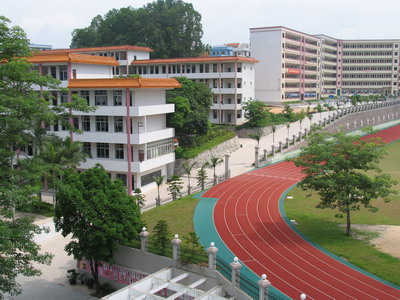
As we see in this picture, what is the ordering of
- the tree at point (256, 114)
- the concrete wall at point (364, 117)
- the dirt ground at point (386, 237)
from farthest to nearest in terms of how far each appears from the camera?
the concrete wall at point (364, 117)
the tree at point (256, 114)
the dirt ground at point (386, 237)

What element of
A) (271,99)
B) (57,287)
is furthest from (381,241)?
(271,99)

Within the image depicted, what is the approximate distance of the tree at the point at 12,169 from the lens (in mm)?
15008

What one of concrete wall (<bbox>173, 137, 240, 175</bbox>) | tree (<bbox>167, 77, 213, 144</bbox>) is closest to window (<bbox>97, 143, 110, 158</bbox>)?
concrete wall (<bbox>173, 137, 240, 175</bbox>)

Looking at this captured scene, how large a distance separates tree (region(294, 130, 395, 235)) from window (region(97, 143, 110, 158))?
50.3 ft

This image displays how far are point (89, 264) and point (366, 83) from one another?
9361 centimetres

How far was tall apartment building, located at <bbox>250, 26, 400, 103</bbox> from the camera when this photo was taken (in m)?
73.5

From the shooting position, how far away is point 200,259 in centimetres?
1825

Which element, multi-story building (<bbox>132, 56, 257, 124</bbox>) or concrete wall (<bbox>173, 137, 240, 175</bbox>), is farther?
multi-story building (<bbox>132, 56, 257, 124</bbox>)

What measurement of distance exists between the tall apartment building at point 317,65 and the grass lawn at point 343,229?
42092 mm

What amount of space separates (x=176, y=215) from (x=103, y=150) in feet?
30.2

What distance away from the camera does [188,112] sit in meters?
40.3

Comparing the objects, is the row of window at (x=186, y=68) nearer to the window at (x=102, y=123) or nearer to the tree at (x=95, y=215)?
the window at (x=102, y=123)

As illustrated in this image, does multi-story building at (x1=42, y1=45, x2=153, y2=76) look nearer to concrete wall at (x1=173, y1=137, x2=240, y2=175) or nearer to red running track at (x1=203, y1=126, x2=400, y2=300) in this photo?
concrete wall at (x1=173, y1=137, x2=240, y2=175)

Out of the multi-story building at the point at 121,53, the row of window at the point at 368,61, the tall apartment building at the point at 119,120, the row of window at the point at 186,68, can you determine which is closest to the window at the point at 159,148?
the tall apartment building at the point at 119,120
